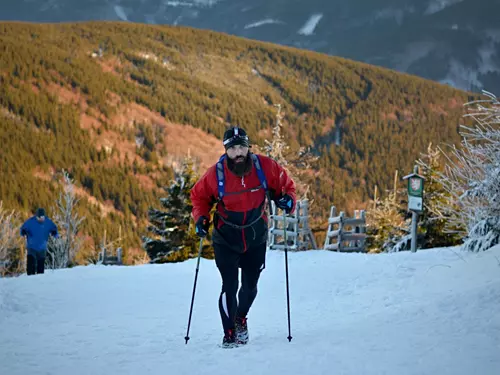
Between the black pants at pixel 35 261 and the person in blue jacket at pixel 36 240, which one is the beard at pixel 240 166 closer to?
the person in blue jacket at pixel 36 240

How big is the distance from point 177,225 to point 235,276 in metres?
21.6

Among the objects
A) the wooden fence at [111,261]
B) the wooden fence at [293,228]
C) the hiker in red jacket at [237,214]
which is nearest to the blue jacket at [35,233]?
the wooden fence at [293,228]

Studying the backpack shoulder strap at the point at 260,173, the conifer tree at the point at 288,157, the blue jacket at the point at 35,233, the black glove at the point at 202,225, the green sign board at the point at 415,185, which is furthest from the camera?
the conifer tree at the point at 288,157

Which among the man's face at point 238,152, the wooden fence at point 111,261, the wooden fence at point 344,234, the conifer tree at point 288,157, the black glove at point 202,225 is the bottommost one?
the wooden fence at point 111,261

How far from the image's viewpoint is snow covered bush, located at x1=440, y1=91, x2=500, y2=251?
7.60 m

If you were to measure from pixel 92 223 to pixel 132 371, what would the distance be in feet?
346

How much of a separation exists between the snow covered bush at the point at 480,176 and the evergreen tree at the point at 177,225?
1783 cm

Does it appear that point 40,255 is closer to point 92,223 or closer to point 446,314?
point 446,314

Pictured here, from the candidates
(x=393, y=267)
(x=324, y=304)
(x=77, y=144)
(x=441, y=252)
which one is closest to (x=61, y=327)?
(x=324, y=304)

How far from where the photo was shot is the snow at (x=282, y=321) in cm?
423

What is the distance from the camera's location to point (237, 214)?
4996 millimetres

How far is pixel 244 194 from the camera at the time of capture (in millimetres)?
4984

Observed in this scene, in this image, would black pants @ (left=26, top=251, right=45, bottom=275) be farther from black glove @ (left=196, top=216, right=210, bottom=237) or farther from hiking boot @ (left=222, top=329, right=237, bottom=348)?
hiking boot @ (left=222, top=329, right=237, bottom=348)

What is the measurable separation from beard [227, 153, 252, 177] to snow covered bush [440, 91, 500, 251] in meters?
3.49
